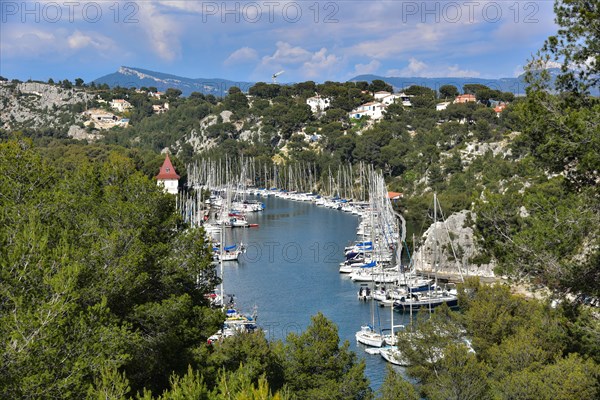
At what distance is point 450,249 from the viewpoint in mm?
29266

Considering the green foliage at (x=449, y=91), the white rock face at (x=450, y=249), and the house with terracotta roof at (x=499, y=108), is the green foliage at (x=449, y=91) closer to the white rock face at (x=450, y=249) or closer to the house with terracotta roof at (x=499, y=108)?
the house with terracotta roof at (x=499, y=108)

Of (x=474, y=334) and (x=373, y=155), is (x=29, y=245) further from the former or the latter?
(x=373, y=155)

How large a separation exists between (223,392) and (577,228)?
14.5 ft

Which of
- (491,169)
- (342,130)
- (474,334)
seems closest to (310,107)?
(342,130)

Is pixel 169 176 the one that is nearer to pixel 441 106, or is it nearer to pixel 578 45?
pixel 441 106

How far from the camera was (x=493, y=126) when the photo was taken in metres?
53.9

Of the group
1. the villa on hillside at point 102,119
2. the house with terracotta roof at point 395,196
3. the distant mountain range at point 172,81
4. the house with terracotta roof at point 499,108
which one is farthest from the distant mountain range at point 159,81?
the house with terracotta roof at point 395,196

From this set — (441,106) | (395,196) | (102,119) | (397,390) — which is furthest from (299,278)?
(102,119)

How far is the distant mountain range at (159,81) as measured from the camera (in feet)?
466

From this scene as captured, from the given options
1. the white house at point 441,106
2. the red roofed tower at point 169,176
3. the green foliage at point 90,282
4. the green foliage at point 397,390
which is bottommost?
the green foliage at point 397,390

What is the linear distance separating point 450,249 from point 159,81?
471ft

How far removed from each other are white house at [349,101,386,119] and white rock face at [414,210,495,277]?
137 ft

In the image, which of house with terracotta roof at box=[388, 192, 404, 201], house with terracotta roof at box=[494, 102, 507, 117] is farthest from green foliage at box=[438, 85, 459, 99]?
house with terracotta roof at box=[388, 192, 404, 201]

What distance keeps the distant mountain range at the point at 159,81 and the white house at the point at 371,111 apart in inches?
2595
